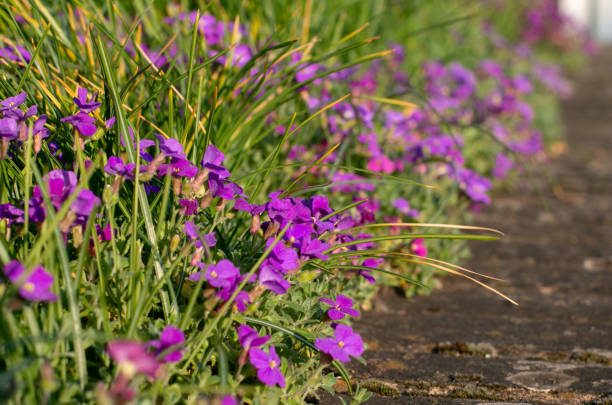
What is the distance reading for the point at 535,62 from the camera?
7.93 meters

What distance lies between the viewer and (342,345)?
1398 millimetres

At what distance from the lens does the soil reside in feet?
5.58

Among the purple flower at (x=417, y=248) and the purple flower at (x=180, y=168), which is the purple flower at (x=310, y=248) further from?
the purple flower at (x=417, y=248)

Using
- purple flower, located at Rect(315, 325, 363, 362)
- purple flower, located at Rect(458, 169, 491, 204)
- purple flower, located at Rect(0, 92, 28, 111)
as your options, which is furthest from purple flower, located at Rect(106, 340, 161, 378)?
purple flower, located at Rect(458, 169, 491, 204)

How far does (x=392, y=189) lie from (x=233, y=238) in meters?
1.12

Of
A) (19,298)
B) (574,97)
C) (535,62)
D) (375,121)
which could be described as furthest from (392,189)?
(574,97)

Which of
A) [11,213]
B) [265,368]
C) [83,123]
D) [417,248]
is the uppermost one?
[83,123]

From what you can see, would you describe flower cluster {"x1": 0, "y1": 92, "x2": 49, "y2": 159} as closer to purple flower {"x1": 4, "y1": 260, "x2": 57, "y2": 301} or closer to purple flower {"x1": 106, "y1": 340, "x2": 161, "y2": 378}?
purple flower {"x1": 4, "y1": 260, "x2": 57, "y2": 301}

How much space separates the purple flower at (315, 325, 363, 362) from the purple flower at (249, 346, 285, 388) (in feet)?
0.36

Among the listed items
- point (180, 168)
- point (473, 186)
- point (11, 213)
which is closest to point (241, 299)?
point (180, 168)

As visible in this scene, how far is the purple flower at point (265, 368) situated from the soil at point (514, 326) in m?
0.31

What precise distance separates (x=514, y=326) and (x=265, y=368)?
1.20m

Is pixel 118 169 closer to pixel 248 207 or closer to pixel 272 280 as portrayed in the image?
pixel 248 207

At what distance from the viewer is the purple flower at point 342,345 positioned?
1355 millimetres
